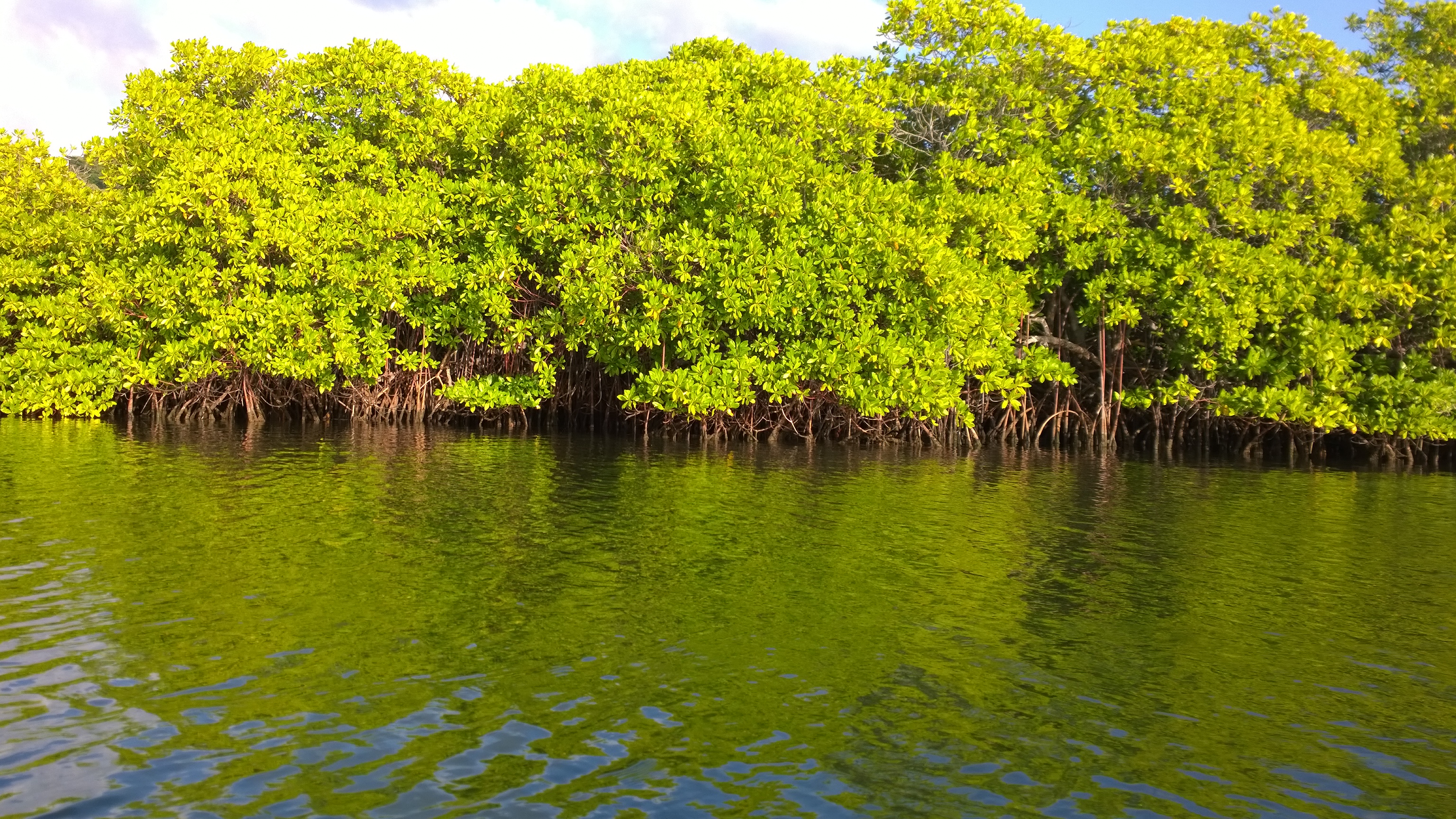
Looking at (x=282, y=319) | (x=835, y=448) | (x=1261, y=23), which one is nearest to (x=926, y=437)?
(x=835, y=448)

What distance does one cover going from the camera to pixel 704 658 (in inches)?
336

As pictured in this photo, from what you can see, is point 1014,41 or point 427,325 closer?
point 1014,41

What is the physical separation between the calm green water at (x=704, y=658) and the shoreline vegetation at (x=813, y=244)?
10.1 m

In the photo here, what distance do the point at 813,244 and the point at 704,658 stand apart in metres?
18.5

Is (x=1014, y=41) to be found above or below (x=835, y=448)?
above

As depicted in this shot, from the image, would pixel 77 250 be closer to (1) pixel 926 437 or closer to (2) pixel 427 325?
(2) pixel 427 325

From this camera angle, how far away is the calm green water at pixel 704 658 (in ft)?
20.4

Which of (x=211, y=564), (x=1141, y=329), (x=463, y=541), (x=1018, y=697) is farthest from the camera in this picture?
(x=1141, y=329)

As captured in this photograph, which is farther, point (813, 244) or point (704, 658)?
point (813, 244)

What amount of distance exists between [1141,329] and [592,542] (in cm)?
2127

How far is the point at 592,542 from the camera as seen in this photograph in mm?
13117

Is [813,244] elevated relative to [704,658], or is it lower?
A: elevated

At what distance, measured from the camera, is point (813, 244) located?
26047 millimetres

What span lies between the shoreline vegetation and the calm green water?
1012cm
